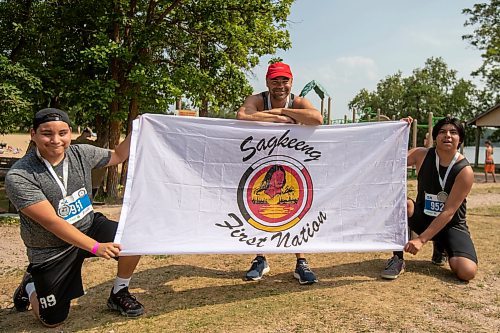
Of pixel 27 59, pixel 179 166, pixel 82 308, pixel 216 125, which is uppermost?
pixel 27 59

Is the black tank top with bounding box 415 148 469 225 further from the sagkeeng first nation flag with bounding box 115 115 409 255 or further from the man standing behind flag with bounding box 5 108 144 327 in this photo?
the man standing behind flag with bounding box 5 108 144 327

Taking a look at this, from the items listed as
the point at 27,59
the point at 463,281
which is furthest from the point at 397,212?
the point at 27,59

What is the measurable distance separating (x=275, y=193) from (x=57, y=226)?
5.88 feet

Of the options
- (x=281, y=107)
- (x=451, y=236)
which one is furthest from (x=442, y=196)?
(x=281, y=107)

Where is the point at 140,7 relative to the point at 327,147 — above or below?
above

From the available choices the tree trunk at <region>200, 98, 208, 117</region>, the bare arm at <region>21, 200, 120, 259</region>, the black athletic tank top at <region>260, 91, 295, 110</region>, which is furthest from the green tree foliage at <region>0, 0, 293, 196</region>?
the bare arm at <region>21, 200, 120, 259</region>

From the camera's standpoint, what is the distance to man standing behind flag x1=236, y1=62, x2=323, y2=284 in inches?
153

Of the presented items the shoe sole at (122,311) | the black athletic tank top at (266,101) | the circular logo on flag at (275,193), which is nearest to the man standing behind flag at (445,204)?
the circular logo on flag at (275,193)

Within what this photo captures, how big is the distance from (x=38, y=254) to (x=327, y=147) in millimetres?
2525

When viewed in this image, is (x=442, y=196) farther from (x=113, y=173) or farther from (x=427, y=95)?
(x=427, y=95)

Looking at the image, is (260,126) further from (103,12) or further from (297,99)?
(103,12)

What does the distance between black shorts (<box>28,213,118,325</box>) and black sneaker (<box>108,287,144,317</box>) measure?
0.28m

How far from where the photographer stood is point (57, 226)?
3014mm

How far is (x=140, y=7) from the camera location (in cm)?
1180
